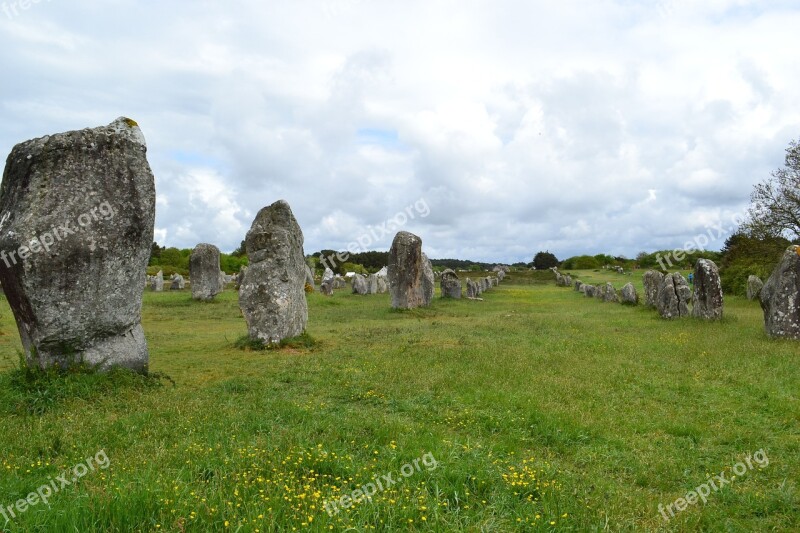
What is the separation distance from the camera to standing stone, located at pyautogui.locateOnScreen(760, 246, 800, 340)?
1616 centimetres

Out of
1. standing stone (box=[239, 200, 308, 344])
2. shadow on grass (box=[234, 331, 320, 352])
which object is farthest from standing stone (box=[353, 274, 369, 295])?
shadow on grass (box=[234, 331, 320, 352])

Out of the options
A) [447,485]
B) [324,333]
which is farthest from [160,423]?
[324,333]

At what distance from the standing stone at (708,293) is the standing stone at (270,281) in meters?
15.7

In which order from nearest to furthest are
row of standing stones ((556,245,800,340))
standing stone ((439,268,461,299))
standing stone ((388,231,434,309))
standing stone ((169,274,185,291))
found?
1. row of standing stones ((556,245,800,340))
2. standing stone ((388,231,434,309))
3. standing stone ((439,268,461,299))
4. standing stone ((169,274,185,291))

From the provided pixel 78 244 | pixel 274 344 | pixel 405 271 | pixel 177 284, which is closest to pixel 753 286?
pixel 405 271

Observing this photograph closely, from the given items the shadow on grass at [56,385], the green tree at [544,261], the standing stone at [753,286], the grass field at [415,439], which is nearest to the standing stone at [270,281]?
the grass field at [415,439]

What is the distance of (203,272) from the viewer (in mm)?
31500

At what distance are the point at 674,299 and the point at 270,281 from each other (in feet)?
55.9

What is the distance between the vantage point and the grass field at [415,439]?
503 cm

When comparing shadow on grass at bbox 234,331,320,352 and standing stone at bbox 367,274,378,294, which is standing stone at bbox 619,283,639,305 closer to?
standing stone at bbox 367,274,378,294

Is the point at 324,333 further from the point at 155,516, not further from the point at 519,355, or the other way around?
the point at 155,516

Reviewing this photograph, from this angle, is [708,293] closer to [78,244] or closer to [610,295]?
[610,295]

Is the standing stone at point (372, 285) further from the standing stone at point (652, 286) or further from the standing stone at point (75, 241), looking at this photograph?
the standing stone at point (75, 241)

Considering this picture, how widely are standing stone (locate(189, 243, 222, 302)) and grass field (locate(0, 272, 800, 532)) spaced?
16.8 m
